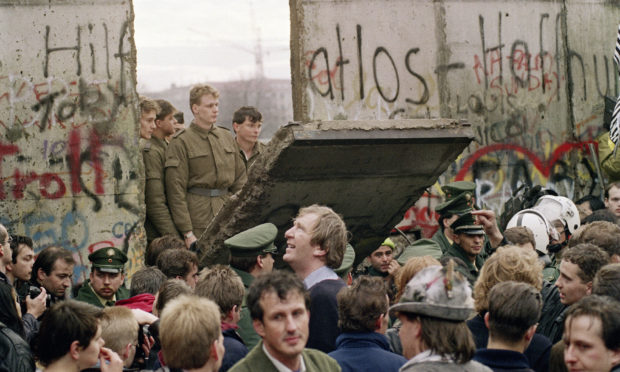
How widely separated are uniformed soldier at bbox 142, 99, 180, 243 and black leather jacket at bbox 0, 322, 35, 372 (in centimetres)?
464

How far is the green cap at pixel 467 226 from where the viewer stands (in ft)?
27.0

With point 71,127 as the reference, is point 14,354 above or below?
below

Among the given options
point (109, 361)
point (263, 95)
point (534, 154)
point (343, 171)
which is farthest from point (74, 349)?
point (263, 95)

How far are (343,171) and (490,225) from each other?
5.47 ft

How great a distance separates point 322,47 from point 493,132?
2421 mm

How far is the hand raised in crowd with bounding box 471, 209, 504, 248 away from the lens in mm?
8711

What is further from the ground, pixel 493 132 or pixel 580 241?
pixel 493 132

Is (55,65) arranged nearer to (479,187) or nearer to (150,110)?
(150,110)

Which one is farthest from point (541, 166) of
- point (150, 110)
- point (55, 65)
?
point (55, 65)

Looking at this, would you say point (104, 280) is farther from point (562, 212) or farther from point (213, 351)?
point (562, 212)

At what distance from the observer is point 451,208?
868 cm

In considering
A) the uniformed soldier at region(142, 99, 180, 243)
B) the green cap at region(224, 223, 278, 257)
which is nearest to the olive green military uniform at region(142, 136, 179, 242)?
the uniformed soldier at region(142, 99, 180, 243)

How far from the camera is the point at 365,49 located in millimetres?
11805

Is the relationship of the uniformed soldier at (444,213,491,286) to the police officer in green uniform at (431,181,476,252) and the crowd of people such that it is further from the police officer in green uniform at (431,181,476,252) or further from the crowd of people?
the police officer in green uniform at (431,181,476,252)
